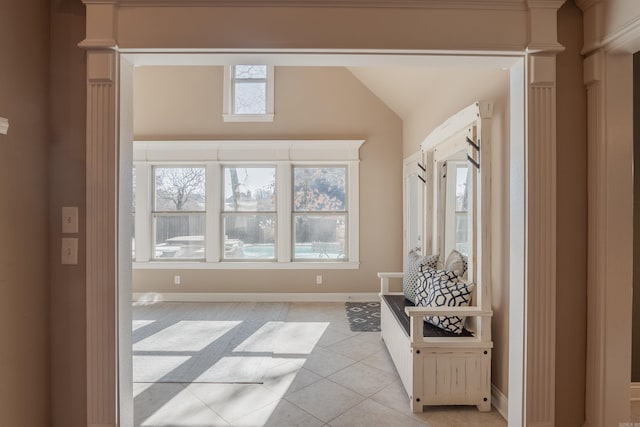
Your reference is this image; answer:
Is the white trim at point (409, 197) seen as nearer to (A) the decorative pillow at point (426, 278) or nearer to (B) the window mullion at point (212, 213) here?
(A) the decorative pillow at point (426, 278)

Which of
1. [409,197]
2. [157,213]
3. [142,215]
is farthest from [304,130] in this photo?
[142,215]

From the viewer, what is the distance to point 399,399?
2443mm

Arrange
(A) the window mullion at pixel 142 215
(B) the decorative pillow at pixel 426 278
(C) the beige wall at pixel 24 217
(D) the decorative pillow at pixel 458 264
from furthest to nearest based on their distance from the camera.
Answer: (A) the window mullion at pixel 142 215
(D) the decorative pillow at pixel 458 264
(B) the decorative pillow at pixel 426 278
(C) the beige wall at pixel 24 217

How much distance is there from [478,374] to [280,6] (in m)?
2.51

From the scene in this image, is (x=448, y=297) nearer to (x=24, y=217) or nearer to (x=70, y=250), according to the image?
(x=70, y=250)

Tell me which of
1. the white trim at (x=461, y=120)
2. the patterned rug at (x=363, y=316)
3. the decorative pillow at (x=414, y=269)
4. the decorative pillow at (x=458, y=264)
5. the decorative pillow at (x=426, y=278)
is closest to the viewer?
the white trim at (x=461, y=120)

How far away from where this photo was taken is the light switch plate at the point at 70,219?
1.60 meters

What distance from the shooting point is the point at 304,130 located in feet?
16.9

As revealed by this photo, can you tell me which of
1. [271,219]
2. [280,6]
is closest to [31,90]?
[280,6]

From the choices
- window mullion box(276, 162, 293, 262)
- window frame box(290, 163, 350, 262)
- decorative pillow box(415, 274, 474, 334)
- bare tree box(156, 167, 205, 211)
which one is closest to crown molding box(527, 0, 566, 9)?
decorative pillow box(415, 274, 474, 334)

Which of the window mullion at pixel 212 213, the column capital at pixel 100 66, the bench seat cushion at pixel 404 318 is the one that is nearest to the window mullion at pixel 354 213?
the bench seat cushion at pixel 404 318

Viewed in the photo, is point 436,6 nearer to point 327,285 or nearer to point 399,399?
point 399,399

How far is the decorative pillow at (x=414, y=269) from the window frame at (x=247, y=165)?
1.81 metres

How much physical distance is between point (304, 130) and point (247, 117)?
2.92ft
